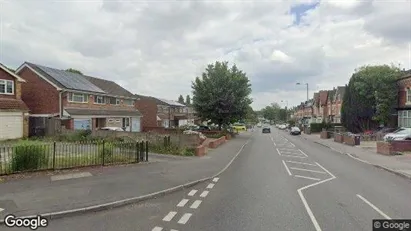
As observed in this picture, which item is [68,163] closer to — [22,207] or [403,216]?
[22,207]

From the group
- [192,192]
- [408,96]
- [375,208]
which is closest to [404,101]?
[408,96]

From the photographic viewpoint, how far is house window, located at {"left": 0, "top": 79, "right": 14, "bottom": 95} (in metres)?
30.1

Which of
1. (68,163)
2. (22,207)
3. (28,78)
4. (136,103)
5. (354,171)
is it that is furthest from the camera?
(136,103)

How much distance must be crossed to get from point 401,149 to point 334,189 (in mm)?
16923

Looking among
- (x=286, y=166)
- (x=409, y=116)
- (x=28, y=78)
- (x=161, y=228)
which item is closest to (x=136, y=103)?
(x=28, y=78)

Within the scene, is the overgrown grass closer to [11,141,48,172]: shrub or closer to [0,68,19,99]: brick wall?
[11,141,48,172]: shrub

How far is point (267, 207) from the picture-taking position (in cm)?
866

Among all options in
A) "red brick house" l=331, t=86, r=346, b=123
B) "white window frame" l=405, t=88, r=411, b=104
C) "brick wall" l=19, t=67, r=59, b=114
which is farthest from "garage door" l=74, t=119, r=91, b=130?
"red brick house" l=331, t=86, r=346, b=123

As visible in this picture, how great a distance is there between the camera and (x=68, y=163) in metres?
13.8

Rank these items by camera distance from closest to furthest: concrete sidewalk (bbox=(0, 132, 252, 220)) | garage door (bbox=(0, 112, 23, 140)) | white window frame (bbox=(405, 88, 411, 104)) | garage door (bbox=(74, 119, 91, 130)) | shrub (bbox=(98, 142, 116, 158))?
concrete sidewalk (bbox=(0, 132, 252, 220))
shrub (bbox=(98, 142, 116, 158))
garage door (bbox=(0, 112, 23, 140))
garage door (bbox=(74, 119, 91, 130))
white window frame (bbox=(405, 88, 411, 104))

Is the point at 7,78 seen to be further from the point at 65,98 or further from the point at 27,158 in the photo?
the point at 27,158

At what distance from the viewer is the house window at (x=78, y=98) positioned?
36703 millimetres

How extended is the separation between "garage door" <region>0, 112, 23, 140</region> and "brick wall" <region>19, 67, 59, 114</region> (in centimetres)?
478

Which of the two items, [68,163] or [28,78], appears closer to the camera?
[68,163]
